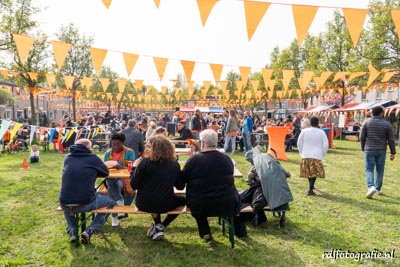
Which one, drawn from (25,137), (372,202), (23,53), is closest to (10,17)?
(25,137)

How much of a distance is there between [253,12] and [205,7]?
2.94 feet

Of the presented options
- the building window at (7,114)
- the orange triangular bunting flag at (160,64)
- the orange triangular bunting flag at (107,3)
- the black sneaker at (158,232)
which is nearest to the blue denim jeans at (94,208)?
the black sneaker at (158,232)

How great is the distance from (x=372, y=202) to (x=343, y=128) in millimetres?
16699

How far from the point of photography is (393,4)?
19.0 metres

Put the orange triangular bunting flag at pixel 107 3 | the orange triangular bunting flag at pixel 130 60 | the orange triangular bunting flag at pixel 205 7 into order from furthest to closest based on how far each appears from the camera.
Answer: the orange triangular bunting flag at pixel 130 60
the orange triangular bunting flag at pixel 205 7
the orange triangular bunting flag at pixel 107 3

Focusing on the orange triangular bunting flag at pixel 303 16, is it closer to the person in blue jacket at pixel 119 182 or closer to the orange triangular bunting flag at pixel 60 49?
the person in blue jacket at pixel 119 182

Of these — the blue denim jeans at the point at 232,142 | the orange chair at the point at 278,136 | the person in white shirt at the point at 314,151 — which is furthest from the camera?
the blue denim jeans at the point at 232,142

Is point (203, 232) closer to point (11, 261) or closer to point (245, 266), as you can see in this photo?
point (245, 266)

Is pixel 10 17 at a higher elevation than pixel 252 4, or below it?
higher

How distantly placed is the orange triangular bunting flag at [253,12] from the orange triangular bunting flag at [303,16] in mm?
609

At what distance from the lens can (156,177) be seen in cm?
354

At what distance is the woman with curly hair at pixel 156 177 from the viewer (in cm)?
353

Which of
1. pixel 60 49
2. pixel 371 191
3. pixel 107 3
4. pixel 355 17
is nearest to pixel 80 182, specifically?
pixel 107 3

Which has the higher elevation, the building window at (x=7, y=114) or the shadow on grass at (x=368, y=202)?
the building window at (x=7, y=114)
